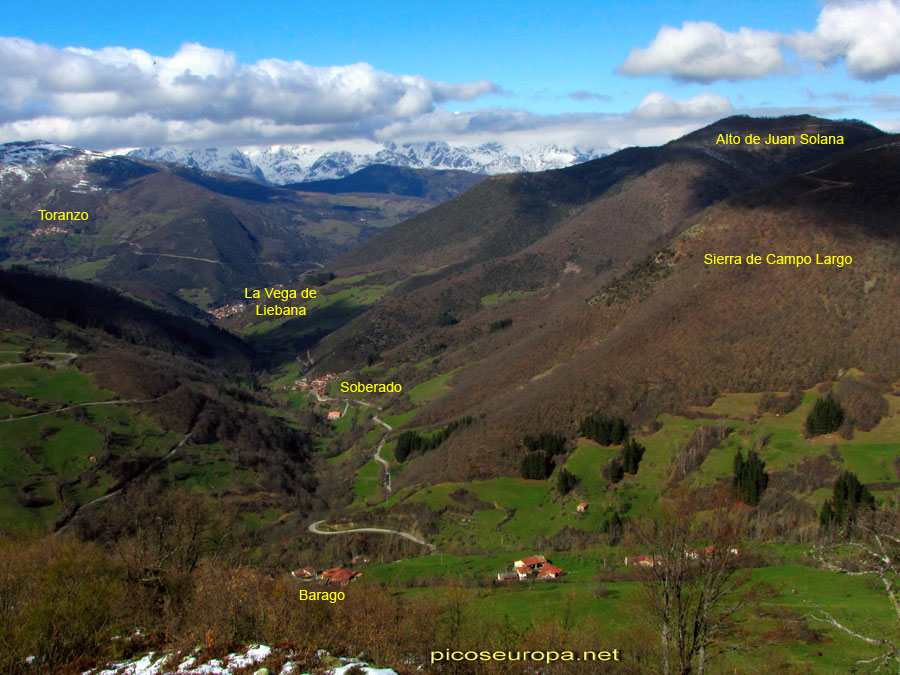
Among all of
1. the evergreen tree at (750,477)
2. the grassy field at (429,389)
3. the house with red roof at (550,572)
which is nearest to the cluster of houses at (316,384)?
the grassy field at (429,389)

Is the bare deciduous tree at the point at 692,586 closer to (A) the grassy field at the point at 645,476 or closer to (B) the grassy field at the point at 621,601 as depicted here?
(B) the grassy field at the point at 621,601

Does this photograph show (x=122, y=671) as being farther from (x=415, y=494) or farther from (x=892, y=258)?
(x=892, y=258)

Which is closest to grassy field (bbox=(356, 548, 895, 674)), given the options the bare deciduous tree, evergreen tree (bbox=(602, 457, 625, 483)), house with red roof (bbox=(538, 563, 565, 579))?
house with red roof (bbox=(538, 563, 565, 579))

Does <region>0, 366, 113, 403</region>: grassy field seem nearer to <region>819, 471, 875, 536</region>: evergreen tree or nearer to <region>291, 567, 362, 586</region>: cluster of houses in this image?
<region>291, 567, 362, 586</region>: cluster of houses

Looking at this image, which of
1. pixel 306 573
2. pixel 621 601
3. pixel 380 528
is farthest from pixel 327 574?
pixel 621 601

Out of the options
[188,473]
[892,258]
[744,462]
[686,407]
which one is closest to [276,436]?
[188,473]

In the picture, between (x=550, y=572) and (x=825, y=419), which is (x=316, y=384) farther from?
(x=825, y=419)
